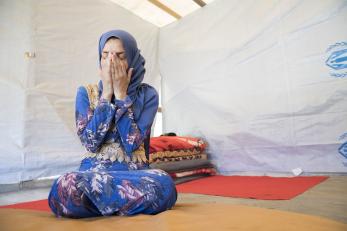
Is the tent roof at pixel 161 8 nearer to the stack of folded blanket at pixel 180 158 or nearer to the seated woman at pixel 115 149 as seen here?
the stack of folded blanket at pixel 180 158

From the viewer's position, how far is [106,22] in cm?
278

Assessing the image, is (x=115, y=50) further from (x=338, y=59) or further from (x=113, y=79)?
(x=338, y=59)

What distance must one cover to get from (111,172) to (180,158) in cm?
174

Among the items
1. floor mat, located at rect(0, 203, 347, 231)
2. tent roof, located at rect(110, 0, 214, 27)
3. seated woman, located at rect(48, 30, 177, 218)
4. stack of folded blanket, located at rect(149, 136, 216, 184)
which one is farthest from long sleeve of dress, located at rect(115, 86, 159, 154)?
tent roof, located at rect(110, 0, 214, 27)

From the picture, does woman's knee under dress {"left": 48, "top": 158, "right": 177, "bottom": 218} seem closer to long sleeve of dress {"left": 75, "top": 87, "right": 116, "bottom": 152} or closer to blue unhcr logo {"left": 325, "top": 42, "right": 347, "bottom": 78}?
long sleeve of dress {"left": 75, "top": 87, "right": 116, "bottom": 152}

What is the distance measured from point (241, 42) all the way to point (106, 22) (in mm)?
1464

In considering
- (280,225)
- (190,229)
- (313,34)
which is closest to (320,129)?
(313,34)

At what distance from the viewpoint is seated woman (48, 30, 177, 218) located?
80 cm

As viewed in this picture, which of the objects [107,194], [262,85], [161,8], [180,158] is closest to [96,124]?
[107,194]

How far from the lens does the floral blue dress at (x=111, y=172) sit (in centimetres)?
79

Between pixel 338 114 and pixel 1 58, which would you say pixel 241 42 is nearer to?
pixel 338 114

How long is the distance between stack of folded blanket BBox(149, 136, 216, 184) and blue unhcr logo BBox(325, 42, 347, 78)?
1.40m

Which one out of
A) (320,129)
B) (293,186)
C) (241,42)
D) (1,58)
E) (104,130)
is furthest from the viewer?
(241,42)

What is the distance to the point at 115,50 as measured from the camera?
105 centimetres
